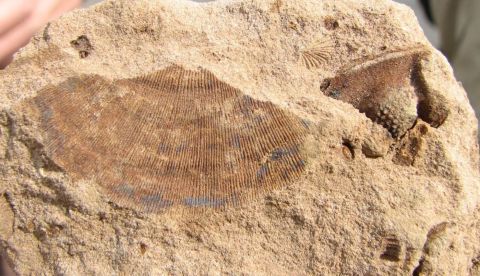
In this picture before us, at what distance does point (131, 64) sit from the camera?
7.63ft

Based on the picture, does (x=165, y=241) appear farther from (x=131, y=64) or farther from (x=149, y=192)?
(x=131, y=64)

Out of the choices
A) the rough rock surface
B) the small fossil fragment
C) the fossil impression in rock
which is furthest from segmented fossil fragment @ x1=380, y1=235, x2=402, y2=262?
the small fossil fragment

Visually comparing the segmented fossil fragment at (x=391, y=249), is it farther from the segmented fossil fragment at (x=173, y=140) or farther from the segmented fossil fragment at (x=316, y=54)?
the segmented fossil fragment at (x=316, y=54)

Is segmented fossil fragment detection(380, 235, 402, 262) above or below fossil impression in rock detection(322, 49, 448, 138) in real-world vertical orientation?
below

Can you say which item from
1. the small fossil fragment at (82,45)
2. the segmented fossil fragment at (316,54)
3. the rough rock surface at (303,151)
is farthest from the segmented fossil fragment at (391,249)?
the small fossil fragment at (82,45)

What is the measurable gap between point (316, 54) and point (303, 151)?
0.43 metres

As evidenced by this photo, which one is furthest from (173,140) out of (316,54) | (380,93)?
(380,93)

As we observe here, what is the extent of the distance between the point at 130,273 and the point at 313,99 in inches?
39.4

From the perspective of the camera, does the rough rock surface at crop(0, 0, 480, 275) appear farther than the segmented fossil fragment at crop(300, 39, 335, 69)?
No

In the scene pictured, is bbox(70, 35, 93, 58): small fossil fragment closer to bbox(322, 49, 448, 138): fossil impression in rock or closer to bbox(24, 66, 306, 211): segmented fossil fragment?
bbox(24, 66, 306, 211): segmented fossil fragment

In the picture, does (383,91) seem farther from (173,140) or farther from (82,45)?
(82,45)

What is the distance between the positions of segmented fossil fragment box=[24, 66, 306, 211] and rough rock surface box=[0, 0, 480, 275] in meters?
0.05

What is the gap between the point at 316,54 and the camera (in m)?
2.34

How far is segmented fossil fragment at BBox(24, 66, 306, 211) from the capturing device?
2199 mm
